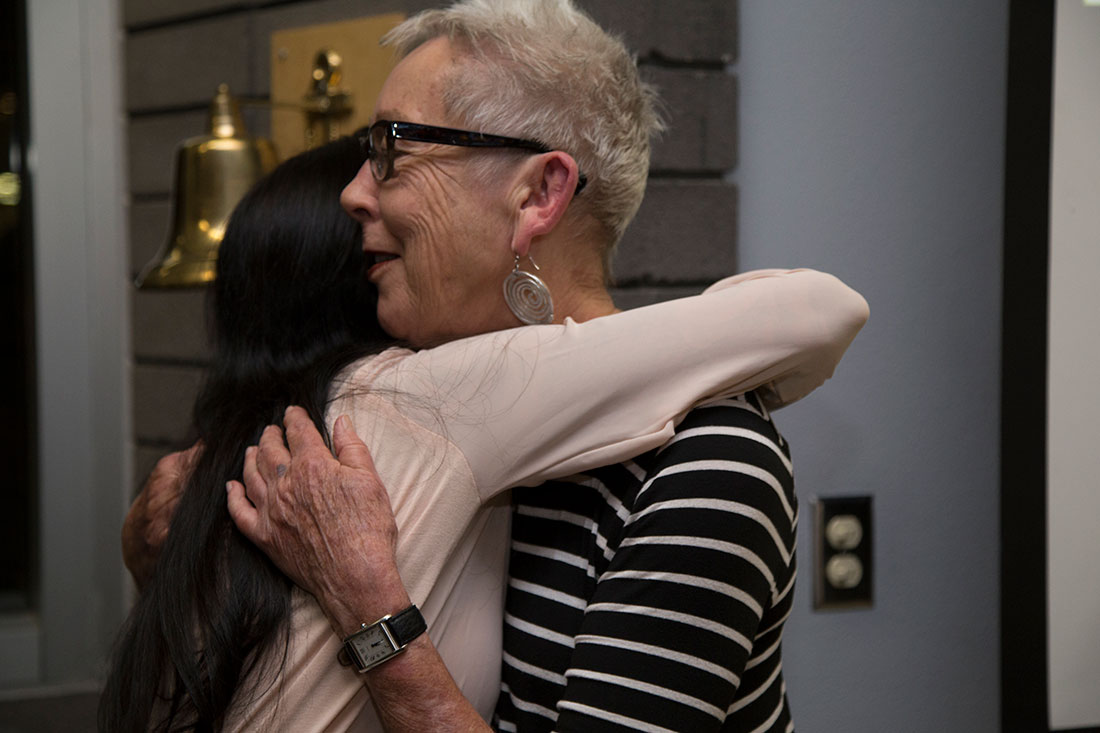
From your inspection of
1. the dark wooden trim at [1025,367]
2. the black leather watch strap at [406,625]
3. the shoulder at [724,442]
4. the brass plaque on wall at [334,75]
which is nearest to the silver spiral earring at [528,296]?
the shoulder at [724,442]

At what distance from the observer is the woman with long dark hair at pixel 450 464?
0.90 metres

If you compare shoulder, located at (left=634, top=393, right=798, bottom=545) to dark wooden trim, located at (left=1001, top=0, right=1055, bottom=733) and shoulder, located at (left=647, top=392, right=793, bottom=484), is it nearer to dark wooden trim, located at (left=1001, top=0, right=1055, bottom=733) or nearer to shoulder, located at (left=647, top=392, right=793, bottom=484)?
shoulder, located at (left=647, top=392, right=793, bottom=484)

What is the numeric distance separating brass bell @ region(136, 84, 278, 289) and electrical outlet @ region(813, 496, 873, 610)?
37.8 inches

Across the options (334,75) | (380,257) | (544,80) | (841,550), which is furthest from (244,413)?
(334,75)

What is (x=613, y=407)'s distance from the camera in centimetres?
90

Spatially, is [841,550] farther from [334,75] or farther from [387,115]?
[334,75]

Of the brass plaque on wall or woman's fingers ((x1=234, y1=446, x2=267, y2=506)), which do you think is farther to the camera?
the brass plaque on wall

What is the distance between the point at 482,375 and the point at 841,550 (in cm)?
73

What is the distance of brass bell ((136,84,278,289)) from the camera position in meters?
1.63

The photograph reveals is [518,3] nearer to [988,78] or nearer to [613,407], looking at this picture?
[613,407]

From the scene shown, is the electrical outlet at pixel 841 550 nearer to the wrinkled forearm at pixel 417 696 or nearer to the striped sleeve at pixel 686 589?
the striped sleeve at pixel 686 589

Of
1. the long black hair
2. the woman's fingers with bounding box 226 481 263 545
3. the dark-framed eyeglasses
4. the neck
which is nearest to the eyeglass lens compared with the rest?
the dark-framed eyeglasses

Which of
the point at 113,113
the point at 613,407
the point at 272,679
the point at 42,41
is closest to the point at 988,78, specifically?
the point at 613,407

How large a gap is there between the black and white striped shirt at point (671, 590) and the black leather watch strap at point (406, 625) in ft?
0.43
